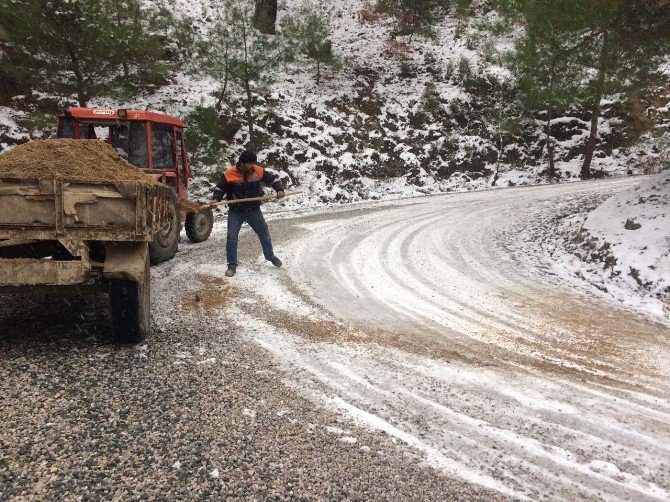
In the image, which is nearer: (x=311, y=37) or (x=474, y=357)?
(x=474, y=357)

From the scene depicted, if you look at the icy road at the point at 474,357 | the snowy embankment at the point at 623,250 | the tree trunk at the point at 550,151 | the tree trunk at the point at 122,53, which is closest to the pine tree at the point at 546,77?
the tree trunk at the point at 550,151

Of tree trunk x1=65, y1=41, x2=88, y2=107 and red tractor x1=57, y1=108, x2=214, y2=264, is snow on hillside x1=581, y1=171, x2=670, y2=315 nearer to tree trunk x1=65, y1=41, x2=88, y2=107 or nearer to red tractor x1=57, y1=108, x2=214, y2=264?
red tractor x1=57, y1=108, x2=214, y2=264

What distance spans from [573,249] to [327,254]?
4.55 m

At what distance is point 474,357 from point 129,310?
3.11 metres

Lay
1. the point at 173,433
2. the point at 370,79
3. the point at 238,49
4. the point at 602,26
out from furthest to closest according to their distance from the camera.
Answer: the point at 370,79
the point at 238,49
the point at 602,26
the point at 173,433

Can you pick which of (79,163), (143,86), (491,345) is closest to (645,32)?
(491,345)

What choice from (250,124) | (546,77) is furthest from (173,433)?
(546,77)

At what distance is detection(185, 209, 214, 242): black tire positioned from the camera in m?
8.10

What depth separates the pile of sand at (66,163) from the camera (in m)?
3.20

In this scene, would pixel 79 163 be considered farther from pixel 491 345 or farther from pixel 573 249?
pixel 573 249

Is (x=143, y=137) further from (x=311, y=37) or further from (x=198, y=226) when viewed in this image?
(x=311, y=37)

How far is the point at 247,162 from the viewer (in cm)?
609

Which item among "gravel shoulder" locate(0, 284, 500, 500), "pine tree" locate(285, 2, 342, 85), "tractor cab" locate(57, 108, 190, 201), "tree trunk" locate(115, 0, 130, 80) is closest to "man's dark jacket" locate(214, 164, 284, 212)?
"tractor cab" locate(57, 108, 190, 201)

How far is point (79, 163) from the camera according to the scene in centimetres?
354
